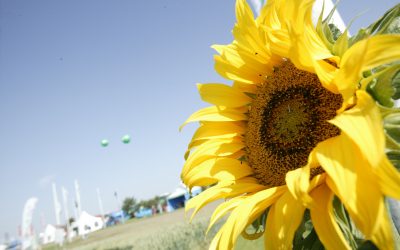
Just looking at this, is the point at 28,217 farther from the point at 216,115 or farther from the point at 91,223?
the point at 91,223

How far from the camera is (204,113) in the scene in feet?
5.28

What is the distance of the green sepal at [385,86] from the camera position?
98 cm

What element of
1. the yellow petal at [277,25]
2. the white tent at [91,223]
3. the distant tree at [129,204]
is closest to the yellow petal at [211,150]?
the yellow petal at [277,25]

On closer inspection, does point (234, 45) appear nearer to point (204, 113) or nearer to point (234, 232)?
point (204, 113)

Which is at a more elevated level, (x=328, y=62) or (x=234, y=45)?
(x=234, y=45)

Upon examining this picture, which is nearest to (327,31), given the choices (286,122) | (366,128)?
(286,122)

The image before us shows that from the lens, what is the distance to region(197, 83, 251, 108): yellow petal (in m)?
1.58

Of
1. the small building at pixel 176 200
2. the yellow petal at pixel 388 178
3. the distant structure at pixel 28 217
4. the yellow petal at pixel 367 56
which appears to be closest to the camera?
the yellow petal at pixel 388 178

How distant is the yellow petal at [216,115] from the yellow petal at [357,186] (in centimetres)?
72

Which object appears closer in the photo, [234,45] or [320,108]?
[320,108]

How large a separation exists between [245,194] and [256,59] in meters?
0.50

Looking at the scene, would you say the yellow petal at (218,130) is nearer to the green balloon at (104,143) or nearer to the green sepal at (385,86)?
the green sepal at (385,86)

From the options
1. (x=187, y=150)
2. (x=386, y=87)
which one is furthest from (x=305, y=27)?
(x=187, y=150)

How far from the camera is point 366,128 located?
0.82 metres
